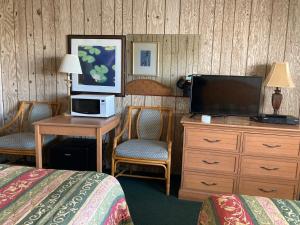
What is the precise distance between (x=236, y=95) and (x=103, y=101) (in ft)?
4.66

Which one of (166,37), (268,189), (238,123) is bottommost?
(268,189)

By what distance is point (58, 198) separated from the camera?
1.47 meters

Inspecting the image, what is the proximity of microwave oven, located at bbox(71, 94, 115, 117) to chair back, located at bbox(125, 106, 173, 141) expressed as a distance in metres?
0.39

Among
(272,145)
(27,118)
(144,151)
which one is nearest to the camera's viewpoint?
(272,145)

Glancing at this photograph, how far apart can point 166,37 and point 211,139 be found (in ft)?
4.24

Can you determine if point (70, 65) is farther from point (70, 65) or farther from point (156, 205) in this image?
point (156, 205)

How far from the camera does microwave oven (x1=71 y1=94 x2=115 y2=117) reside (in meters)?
3.06

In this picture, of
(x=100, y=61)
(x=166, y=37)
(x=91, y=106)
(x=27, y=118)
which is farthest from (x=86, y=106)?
(x=166, y=37)

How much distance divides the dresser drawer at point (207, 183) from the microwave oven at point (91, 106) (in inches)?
43.4

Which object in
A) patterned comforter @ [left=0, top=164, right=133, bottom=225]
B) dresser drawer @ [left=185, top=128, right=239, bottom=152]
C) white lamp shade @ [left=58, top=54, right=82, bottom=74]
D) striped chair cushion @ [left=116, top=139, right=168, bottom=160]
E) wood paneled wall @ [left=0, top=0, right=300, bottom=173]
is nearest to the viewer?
patterned comforter @ [left=0, top=164, right=133, bottom=225]

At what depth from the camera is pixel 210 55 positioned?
10.4 feet

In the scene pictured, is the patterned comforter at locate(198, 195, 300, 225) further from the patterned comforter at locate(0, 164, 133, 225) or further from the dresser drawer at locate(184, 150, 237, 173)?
the dresser drawer at locate(184, 150, 237, 173)

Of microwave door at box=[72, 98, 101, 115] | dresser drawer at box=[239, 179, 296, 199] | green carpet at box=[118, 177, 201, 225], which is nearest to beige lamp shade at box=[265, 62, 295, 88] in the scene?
dresser drawer at box=[239, 179, 296, 199]

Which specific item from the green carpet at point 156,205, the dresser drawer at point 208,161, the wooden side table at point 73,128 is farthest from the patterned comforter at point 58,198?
the dresser drawer at point 208,161
